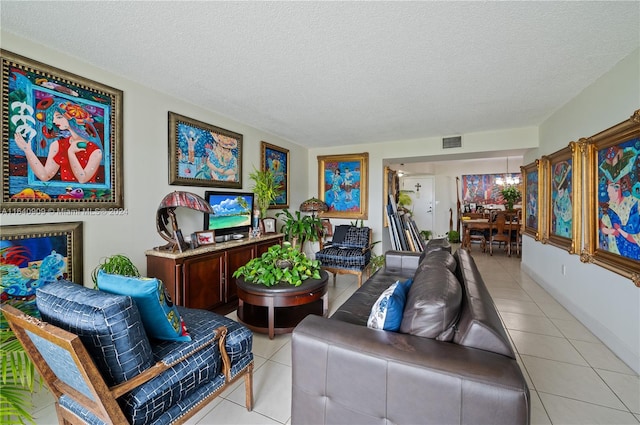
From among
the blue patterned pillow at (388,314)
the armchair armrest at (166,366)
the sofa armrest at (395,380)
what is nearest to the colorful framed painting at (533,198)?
the blue patterned pillow at (388,314)

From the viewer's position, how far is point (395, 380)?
1146mm

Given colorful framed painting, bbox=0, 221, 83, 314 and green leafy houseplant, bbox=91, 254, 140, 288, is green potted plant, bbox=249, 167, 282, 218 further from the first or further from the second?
colorful framed painting, bbox=0, 221, 83, 314

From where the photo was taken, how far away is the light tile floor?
5.47ft

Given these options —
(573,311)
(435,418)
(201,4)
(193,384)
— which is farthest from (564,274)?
(201,4)

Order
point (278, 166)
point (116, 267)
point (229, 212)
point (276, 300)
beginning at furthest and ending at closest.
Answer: point (278, 166) → point (229, 212) → point (276, 300) → point (116, 267)

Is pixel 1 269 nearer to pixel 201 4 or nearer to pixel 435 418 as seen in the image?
pixel 201 4

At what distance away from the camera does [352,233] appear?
15.6 ft

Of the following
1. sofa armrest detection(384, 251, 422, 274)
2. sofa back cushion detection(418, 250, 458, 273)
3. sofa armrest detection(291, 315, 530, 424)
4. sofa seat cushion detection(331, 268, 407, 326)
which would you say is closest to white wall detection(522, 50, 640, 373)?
sofa back cushion detection(418, 250, 458, 273)

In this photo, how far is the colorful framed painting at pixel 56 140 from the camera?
194cm

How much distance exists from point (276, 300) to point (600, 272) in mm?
3002

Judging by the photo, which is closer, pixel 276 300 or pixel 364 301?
pixel 364 301

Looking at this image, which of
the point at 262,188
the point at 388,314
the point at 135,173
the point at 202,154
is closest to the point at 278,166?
the point at 262,188

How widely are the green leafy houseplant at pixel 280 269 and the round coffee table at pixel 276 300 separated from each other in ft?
0.19

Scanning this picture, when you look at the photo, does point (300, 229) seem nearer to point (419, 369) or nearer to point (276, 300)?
point (276, 300)
